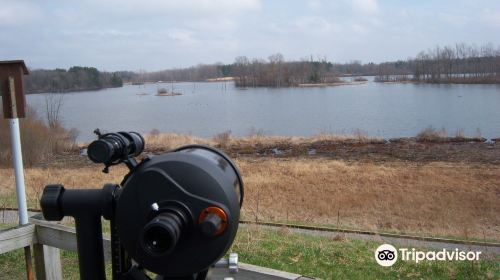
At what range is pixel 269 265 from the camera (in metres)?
4.77

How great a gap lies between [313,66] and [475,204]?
116 m

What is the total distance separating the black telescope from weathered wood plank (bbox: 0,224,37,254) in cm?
206

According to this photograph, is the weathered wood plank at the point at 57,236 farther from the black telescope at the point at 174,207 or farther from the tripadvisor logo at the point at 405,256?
the tripadvisor logo at the point at 405,256

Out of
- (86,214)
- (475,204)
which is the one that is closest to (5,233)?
(86,214)

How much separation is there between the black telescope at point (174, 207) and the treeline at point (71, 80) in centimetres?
5767

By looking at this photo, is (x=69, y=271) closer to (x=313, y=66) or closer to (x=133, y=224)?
(x=133, y=224)

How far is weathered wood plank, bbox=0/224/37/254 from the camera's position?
3576 mm

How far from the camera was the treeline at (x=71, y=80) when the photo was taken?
7531cm

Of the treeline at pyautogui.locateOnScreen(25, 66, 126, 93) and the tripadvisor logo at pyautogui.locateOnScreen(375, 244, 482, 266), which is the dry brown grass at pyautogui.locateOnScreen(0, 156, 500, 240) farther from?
the treeline at pyautogui.locateOnScreen(25, 66, 126, 93)

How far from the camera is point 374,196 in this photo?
17.9 meters

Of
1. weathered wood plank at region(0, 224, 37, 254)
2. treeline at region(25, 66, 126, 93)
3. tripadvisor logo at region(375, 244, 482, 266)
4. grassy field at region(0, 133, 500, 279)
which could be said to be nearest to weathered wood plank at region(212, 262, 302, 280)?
grassy field at region(0, 133, 500, 279)

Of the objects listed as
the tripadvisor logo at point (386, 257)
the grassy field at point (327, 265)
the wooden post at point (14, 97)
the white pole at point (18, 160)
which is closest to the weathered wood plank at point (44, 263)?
the grassy field at point (327, 265)

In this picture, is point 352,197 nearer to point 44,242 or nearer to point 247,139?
point 44,242

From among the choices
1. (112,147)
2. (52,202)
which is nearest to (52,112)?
(52,202)
